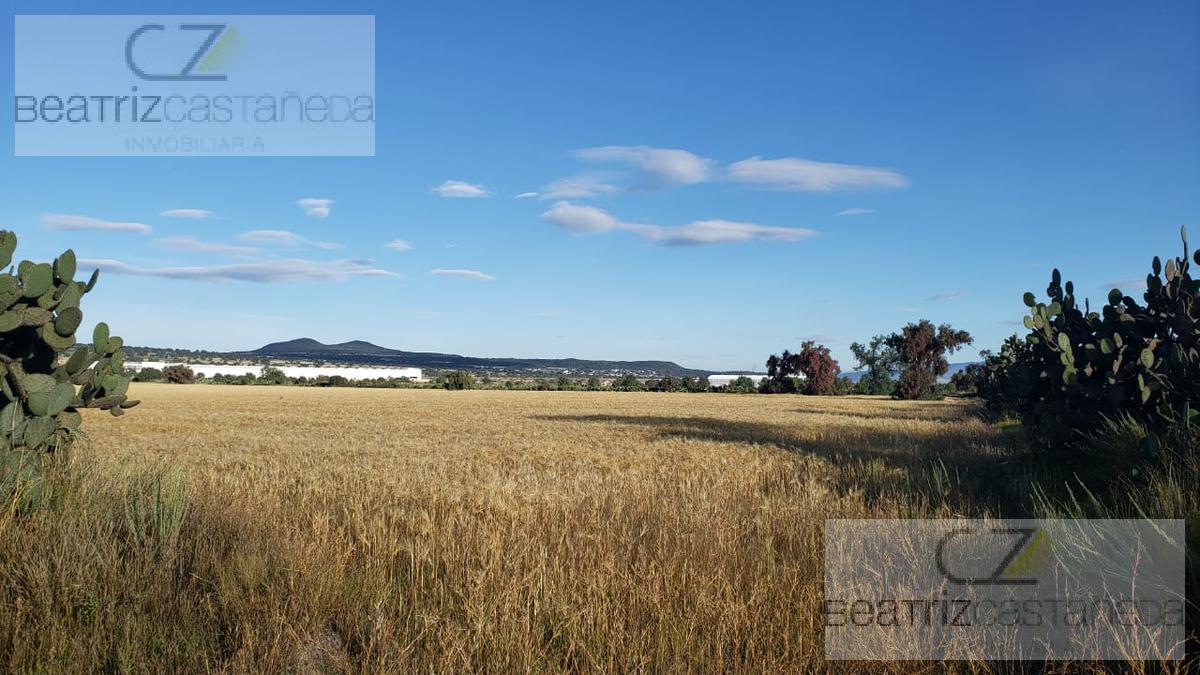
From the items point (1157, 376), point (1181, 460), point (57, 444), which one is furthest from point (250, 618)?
point (1157, 376)

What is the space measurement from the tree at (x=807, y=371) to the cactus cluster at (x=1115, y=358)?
209 feet

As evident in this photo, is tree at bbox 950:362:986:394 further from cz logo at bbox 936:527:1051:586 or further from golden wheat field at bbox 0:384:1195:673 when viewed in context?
cz logo at bbox 936:527:1051:586

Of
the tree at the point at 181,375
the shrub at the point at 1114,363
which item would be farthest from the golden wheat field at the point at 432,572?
the tree at the point at 181,375

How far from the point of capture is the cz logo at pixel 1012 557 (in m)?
4.86

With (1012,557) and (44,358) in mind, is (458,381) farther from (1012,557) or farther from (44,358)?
(1012,557)

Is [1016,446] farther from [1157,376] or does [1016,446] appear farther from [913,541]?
[913,541]

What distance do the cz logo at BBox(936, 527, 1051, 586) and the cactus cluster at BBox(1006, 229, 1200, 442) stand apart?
3.24 meters

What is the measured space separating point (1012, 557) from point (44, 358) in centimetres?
836

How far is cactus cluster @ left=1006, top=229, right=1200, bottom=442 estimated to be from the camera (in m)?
8.70

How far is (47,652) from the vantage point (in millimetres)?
3803

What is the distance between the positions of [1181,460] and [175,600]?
7.92 meters

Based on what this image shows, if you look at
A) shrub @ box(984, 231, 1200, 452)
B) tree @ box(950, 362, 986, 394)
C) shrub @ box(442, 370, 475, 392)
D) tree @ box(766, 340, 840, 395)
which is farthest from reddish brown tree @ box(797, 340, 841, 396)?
shrub @ box(984, 231, 1200, 452)

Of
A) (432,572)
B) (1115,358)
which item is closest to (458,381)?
(1115,358)

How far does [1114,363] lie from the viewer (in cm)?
939
